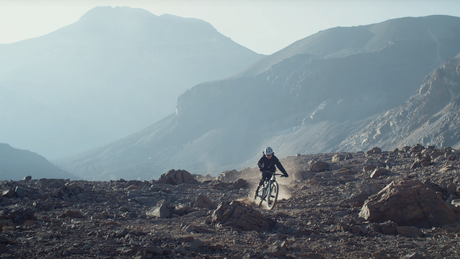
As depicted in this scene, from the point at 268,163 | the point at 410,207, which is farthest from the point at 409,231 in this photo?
the point at 268,163

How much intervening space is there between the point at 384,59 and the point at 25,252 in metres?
157

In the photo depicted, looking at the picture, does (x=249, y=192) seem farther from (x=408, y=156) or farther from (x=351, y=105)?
(x=351, y=105)

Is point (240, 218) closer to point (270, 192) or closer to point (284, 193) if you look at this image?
point (270, 192)

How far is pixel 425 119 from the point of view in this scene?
86.0 m

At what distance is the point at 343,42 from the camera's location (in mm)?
170750

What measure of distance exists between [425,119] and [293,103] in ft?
222

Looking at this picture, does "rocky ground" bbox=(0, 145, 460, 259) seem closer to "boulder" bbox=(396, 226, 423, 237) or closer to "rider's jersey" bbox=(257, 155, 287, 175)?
"boulder" bbox=(396, 226, 423, 237)

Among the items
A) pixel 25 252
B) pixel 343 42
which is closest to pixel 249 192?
pixel 25 252

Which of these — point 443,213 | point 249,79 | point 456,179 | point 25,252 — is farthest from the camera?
point 249,79

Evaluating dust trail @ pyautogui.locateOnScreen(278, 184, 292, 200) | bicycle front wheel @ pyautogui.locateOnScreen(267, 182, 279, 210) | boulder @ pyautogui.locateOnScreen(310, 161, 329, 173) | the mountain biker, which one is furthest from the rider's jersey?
boulder @ pyautogui.locateOnScreen(310, 161, 329, 173)

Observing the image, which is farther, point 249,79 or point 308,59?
point 249,79

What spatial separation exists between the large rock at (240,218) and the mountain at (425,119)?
75.1 metres

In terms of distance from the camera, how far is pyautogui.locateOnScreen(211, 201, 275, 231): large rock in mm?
7949

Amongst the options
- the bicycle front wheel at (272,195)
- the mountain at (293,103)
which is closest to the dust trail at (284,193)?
the bicycle front wheel at (272,195)
